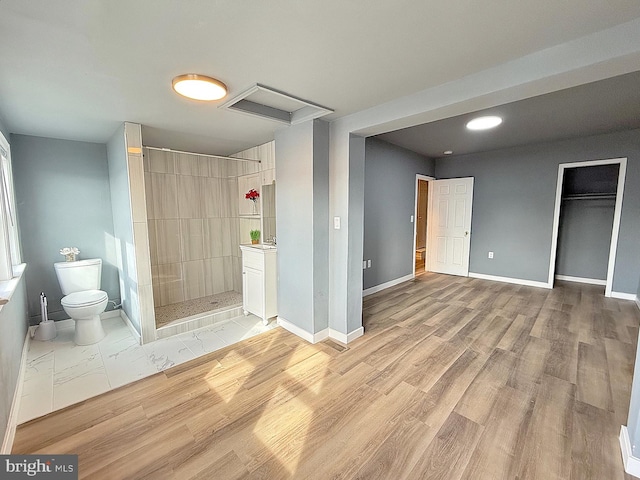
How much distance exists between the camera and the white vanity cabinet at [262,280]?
10.5ft

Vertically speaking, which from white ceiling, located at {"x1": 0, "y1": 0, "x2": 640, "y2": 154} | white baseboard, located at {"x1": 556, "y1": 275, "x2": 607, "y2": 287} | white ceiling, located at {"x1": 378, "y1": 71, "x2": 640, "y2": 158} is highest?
white ceiling, located at {"x1": 378, "y1": 71, "x2": 640, "y2": 158}

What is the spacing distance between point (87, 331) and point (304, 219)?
254cm

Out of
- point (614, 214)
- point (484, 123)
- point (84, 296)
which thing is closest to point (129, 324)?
point (84, 296)

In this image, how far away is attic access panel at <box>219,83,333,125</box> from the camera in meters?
2.12

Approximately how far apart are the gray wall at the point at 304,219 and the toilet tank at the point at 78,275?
2.23 m

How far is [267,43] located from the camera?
1.46 meters

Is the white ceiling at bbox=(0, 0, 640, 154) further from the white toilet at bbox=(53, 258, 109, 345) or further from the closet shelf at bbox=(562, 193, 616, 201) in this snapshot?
the closet shelf at bbox=(562, 193, 616, 201)

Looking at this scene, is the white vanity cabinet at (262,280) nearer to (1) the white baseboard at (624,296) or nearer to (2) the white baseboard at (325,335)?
(2) the white baseboard at (325,335)

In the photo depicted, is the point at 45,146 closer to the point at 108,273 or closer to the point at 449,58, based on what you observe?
the point at 108,273

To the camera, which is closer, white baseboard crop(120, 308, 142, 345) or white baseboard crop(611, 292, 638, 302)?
white baseboard crop(120, 308, 142, 345)

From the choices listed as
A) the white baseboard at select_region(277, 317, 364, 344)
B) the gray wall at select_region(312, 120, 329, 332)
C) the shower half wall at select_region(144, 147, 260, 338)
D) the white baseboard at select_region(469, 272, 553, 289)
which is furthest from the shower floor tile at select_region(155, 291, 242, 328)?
the white baseboard at select_region(469, 272, 553, 289)

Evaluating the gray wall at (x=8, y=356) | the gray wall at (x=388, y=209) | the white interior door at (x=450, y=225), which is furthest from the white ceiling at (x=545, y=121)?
the gray wall at (x=8, y=356)

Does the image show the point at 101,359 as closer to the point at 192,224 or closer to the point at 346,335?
the point at 192,224

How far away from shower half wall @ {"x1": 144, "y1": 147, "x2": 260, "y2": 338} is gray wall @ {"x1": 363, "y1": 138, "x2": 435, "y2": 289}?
5.76ft
